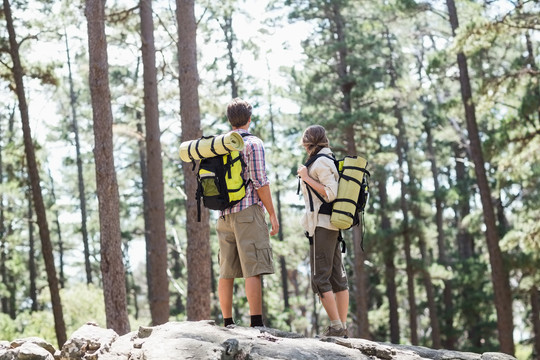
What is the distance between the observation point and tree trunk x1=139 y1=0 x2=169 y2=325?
43.8 ft

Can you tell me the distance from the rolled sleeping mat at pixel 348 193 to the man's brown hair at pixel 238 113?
3.20 feet

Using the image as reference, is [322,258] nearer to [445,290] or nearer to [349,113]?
[349,113]

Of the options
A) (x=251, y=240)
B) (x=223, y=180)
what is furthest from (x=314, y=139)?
(x=251, y=240)

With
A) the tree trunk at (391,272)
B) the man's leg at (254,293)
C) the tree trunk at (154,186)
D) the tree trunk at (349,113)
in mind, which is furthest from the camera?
the tree trunk at (391,272)

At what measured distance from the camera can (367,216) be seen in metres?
22.8

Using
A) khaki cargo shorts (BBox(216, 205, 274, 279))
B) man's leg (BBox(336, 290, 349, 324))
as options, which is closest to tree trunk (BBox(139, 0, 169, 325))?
man's leg (BBox(336, 290, 349, 324))

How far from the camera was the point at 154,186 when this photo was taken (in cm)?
1373

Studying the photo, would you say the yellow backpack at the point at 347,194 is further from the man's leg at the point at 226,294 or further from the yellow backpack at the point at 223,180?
the man's leg at the point at 226,294

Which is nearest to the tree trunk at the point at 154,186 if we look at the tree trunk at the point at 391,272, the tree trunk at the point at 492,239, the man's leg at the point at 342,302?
the tree trunk at the point at 492,239

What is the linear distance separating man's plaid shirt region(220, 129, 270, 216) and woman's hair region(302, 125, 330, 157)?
1.74 ft

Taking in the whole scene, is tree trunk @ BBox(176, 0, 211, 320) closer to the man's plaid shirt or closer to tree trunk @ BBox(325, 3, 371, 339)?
the man's plaid shirt

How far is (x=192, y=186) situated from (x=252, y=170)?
4.18 metres

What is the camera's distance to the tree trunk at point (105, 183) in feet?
29.7

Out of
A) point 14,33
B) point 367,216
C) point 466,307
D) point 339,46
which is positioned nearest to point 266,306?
point 367,216
